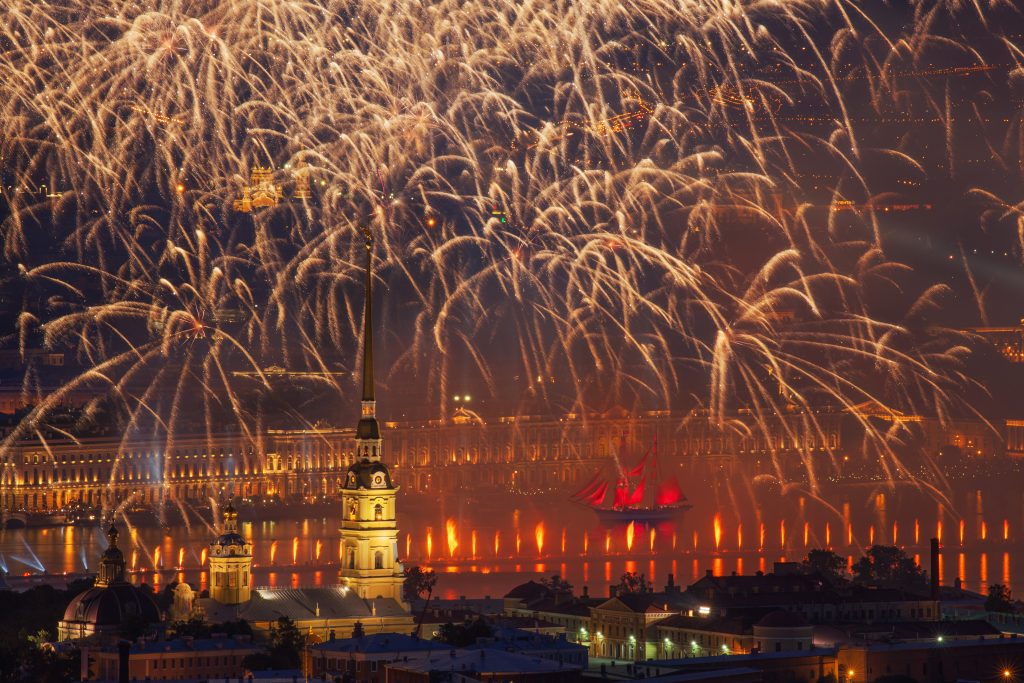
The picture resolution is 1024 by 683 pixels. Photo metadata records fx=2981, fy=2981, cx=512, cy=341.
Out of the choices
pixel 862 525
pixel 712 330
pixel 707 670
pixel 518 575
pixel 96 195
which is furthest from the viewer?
pixel 712 330

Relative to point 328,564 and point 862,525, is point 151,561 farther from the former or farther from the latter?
point 862,525

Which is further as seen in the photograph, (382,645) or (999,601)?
(999,601)

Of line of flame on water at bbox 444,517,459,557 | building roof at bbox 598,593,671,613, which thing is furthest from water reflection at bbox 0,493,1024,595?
building roof at bbox 598,593,671,613

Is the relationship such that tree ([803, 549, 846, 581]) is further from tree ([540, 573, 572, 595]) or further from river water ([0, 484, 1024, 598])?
tree ([540, 573, 572, 595])

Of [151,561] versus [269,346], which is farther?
[269,346]

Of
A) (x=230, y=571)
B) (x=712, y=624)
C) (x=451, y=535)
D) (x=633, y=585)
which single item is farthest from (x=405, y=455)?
(x=230, y=571)

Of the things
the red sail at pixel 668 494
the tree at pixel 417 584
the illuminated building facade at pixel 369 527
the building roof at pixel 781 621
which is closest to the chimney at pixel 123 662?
the illuminated building facade at pixel 369 527

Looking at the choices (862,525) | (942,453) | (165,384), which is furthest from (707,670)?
(942,453)

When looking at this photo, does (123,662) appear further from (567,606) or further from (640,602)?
(567,606)

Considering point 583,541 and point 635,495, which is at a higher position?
point 635,495
